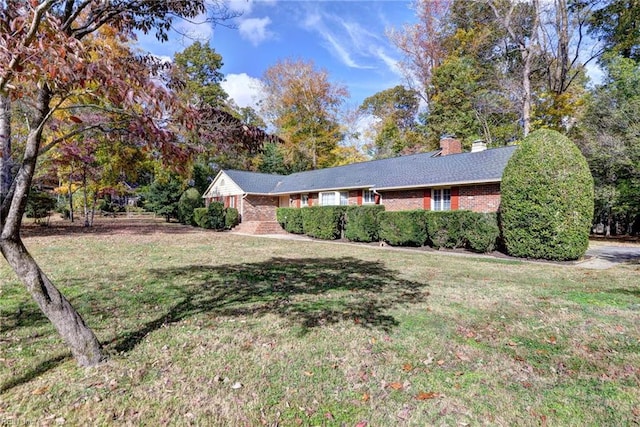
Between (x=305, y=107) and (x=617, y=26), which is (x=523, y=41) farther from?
(x=305, y=107)

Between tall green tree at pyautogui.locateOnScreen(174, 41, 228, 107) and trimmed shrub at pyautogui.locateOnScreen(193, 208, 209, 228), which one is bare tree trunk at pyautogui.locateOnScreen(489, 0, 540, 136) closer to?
trimmed shrub at pyautogui.locateOnScreen(193, 208, 209, 228)

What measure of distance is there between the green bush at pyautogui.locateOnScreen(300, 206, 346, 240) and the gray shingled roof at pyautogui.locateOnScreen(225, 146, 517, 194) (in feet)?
8.37

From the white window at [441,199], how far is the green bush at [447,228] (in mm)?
2322

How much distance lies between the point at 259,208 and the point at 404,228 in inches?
584

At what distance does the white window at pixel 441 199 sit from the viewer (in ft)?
50.5

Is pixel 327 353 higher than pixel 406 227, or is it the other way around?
pixel 406 227

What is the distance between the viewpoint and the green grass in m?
2.72

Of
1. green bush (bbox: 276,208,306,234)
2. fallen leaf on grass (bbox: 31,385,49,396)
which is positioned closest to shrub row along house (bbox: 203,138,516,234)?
green bush (bbox: 276,208,306,234)

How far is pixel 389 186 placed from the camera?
17.0 m

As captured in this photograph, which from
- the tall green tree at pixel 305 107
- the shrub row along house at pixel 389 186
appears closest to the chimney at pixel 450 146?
the shrub row along house at pixel 389 186

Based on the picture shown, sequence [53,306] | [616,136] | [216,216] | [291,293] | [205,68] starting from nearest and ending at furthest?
[53,306], [291,293], [616,136], [216,216], [205,68]

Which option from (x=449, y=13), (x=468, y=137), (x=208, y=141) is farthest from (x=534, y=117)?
(x=208, y=141)

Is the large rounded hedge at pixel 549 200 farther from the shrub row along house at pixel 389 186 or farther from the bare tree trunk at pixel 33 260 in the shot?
the bare tree trunk at pixel 33 260

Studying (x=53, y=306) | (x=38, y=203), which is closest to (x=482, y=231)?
(x=53, y=306)
